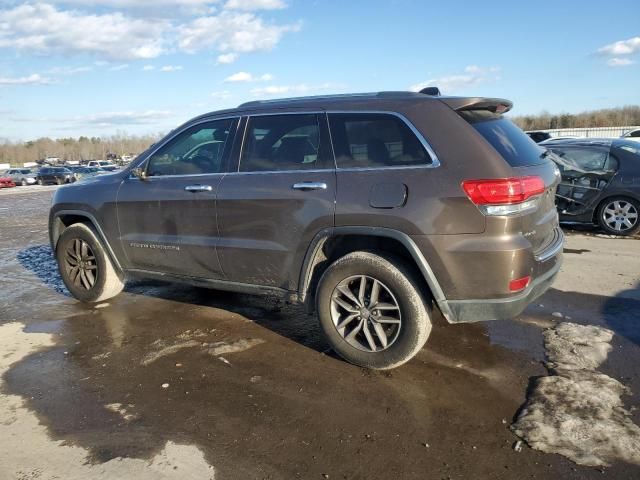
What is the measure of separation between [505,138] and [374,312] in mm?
1516

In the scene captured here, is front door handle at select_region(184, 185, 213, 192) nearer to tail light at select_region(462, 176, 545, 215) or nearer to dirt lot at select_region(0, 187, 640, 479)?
dirt lot at select_region(0, 187, 640, 479)

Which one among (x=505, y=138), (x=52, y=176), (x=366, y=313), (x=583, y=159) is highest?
(x=505, y=138)

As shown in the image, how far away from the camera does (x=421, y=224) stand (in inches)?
127

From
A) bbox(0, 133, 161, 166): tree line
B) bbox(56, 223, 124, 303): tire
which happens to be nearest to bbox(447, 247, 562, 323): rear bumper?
bbox(56, 223, 124, 303): tire


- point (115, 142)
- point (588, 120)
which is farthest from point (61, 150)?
point (588, 120)

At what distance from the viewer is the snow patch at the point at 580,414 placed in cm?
259

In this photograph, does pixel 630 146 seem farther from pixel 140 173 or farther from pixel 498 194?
pixel 140 173

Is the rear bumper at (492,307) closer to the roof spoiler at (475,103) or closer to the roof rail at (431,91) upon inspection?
the roof spoiler at (475,103)

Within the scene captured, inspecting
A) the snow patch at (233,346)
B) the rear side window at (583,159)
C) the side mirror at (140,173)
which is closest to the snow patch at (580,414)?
the snow patch at (233,346)

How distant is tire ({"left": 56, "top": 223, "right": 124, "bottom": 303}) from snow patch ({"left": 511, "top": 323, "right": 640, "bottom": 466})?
4040 millimetres

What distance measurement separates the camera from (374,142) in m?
3.51

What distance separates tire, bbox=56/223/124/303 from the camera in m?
5.08

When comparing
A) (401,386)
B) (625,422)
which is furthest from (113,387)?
(625,422)

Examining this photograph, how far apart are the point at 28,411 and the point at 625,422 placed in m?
3.59
